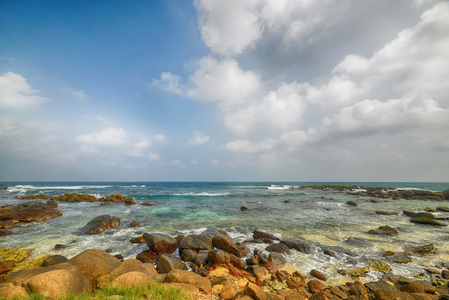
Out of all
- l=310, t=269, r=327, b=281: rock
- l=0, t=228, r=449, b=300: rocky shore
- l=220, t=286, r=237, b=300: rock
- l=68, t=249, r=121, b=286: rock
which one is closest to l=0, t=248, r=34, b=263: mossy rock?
l=0, t=228, r=449, b=300: rocky shore

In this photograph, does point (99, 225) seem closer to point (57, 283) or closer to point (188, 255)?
point (188, 255)

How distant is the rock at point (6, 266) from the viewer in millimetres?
8203

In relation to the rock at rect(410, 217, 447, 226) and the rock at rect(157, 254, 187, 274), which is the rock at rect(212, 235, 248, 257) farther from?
the rock at rect(410, 217, 447, 226)

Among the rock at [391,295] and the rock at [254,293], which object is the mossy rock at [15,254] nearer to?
the rock at [254,293]

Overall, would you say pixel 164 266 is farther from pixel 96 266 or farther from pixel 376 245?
pixel 376 245

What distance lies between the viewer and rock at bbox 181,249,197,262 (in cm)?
986

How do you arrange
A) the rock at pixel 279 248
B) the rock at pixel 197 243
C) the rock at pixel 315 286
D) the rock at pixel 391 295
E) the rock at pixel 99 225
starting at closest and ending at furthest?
the rock at pixel 391 295 → the rock at pixel 315 286 → the rock at pixel 197 243 → the rock at pixel 279 248 → the rock at pixel 99 225

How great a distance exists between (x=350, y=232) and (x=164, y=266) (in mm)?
16234

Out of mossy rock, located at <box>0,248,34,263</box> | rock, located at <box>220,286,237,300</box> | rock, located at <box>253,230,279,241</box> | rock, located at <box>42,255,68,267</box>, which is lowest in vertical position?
rock, located at <box>253,230,279,241</box>

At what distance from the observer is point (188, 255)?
998 centimetres

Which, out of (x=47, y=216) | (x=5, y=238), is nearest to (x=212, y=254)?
(x=5, y=238)

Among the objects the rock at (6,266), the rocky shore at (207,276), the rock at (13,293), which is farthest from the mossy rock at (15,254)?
the rock at (13,293)

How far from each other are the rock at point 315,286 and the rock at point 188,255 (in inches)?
241

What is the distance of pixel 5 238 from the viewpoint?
1320 cm
